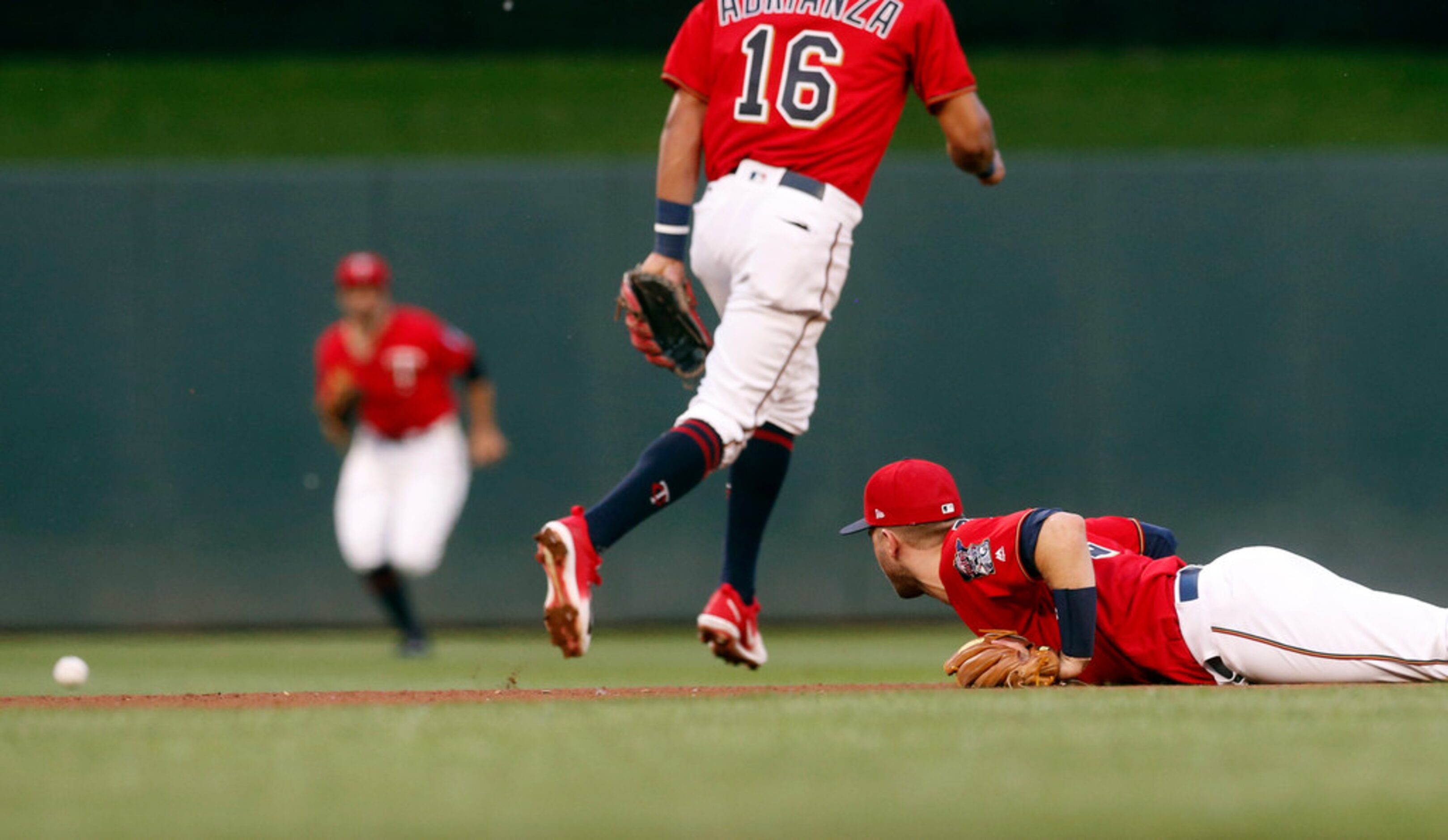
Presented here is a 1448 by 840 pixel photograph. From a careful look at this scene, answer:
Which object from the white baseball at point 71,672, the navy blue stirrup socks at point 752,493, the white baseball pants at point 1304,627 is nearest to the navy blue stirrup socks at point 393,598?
the white baseball at point 71,672

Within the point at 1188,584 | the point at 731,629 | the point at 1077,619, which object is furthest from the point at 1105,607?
the point at 731,629

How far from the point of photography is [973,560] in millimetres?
3570

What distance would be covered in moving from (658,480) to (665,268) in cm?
53

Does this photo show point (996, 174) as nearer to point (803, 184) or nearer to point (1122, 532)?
point (803, 184)

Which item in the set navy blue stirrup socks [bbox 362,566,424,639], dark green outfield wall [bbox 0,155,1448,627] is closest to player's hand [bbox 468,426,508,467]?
dark green outfield wall [bbox 0,155,1448,627]

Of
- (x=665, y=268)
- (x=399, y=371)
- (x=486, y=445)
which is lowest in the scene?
(x=486, y=445)

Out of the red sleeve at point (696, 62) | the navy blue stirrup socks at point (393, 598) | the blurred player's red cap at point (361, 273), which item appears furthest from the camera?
the blurred player's red cap at point (361, 273)

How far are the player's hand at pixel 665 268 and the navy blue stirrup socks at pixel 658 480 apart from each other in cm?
34

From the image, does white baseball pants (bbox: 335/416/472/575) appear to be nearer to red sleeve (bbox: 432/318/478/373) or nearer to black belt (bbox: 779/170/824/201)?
red sleeve (bbox: 432/318/478/373)

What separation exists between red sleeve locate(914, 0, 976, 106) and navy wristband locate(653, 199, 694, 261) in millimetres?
587

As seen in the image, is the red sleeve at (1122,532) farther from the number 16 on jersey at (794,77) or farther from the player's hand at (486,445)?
the player's hand at (486,445)

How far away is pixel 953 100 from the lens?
3727 millimetres

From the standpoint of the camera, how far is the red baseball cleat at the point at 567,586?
10.1 feet

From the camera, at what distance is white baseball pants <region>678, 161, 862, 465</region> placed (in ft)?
11.6
